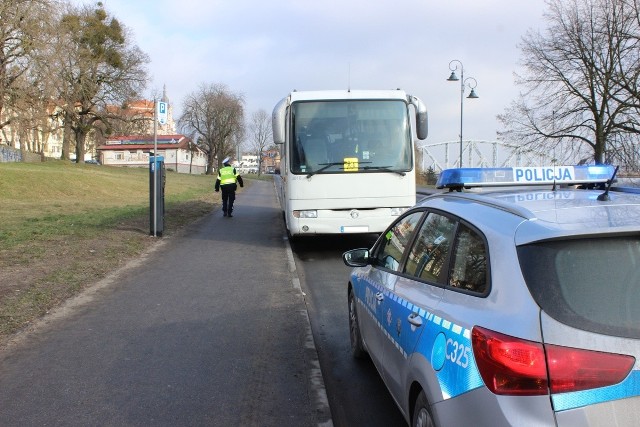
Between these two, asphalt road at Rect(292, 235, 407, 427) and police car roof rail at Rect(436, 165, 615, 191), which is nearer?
police car roof rail at Rect(436, 165, 615, 191)

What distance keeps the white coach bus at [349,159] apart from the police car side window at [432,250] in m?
7.37

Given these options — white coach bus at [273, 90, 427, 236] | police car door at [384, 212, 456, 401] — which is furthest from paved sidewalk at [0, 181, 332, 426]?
white coach bus at [273, 90, 427, 236]

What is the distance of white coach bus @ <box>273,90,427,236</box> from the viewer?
1112cm

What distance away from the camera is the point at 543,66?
32.2m

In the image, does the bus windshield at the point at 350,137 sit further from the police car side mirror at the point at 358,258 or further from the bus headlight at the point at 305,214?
the police car side mirror at the point at 358,258

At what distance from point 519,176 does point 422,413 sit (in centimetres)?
185

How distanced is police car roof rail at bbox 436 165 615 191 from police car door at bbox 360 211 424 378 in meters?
0.34

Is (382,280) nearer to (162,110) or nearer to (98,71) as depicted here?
(162,110)

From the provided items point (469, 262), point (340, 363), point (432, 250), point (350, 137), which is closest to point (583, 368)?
point (469, 262)

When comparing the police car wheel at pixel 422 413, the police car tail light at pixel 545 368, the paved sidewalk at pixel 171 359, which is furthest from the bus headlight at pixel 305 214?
the police car tail light at pixel 545 368

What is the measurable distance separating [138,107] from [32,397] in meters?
56.3

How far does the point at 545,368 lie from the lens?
219cm

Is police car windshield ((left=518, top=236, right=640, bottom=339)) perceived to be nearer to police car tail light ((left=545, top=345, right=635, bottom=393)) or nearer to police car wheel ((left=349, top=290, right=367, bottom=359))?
police car tail light ((left=545, top=345, right=635, bottom=393))

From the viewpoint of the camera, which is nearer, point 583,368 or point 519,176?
point 583,368
